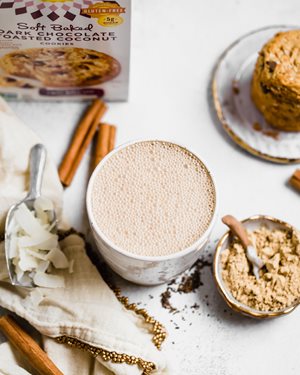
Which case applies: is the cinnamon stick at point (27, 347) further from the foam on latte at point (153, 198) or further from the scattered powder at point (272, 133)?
the scattered powder at point (272, 133)

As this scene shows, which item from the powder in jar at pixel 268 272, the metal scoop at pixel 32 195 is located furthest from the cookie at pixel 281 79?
the metal scoop at pixel 32 195

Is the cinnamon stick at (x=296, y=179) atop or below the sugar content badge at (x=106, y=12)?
below

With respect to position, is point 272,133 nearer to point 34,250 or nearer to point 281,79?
point 281,79

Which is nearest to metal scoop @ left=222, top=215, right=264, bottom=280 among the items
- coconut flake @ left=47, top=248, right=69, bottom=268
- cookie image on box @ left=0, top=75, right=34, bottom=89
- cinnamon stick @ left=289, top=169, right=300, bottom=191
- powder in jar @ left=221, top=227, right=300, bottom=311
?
powder in jar @ left=221, top=227, right=300, bottom=311

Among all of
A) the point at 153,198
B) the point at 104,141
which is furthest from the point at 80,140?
the point at 153,198

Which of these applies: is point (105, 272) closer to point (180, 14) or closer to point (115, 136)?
point (115, 136)

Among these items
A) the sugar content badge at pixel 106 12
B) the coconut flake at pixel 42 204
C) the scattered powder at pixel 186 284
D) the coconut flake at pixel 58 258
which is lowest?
the scattered powder at pixel 186 284

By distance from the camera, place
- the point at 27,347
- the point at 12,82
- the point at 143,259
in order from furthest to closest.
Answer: the point at 12,82
the point at 27,347
the point at 143,259

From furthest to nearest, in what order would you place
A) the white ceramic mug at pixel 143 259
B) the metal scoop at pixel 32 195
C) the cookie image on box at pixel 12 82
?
1. the cookie image on box at pixel 12 82
2. the metal scoop at pixel 32 195
3. the white ceramic mug at pixel 143 259
